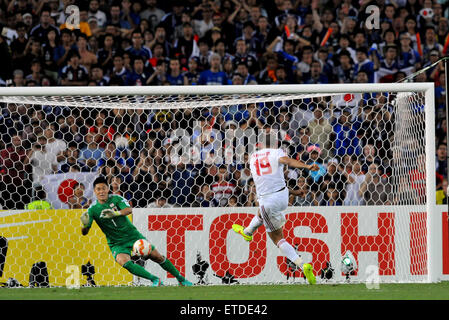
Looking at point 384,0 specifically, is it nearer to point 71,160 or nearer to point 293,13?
point 293,13

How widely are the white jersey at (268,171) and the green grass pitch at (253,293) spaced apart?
1.13 m

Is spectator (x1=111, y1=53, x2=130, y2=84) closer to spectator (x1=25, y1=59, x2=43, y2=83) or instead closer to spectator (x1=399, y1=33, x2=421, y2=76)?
spectator (x1=25, y1=59, x2=43, y2=83)

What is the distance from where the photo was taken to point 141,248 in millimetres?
8430

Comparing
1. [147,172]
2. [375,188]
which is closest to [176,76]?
[147,172]

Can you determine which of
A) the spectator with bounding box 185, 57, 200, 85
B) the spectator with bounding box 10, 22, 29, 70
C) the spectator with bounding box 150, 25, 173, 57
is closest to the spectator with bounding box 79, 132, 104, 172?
the spectator with bounding box 185, 57, 200, 85

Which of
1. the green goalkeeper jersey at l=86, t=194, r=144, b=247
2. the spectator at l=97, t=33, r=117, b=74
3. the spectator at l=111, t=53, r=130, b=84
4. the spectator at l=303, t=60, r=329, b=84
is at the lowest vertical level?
the green goalkeeper jersey at l=86, t=194, r=144, b=247

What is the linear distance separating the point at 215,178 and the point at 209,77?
2.63m

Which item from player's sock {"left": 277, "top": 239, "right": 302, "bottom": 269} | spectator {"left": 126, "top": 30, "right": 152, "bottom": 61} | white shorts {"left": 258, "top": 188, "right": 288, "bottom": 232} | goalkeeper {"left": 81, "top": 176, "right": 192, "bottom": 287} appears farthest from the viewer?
spectator {"left": 126, "top": 30, "right": 152, "bottom": 61}

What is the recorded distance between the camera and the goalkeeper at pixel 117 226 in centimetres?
881

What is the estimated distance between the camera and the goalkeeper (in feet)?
28.9

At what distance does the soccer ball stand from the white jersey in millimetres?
1393

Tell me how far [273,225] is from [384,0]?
7084 mm

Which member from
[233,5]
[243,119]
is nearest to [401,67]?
[233,5]

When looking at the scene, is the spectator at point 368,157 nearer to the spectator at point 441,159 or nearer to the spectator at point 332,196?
the spectator at point 332,196
